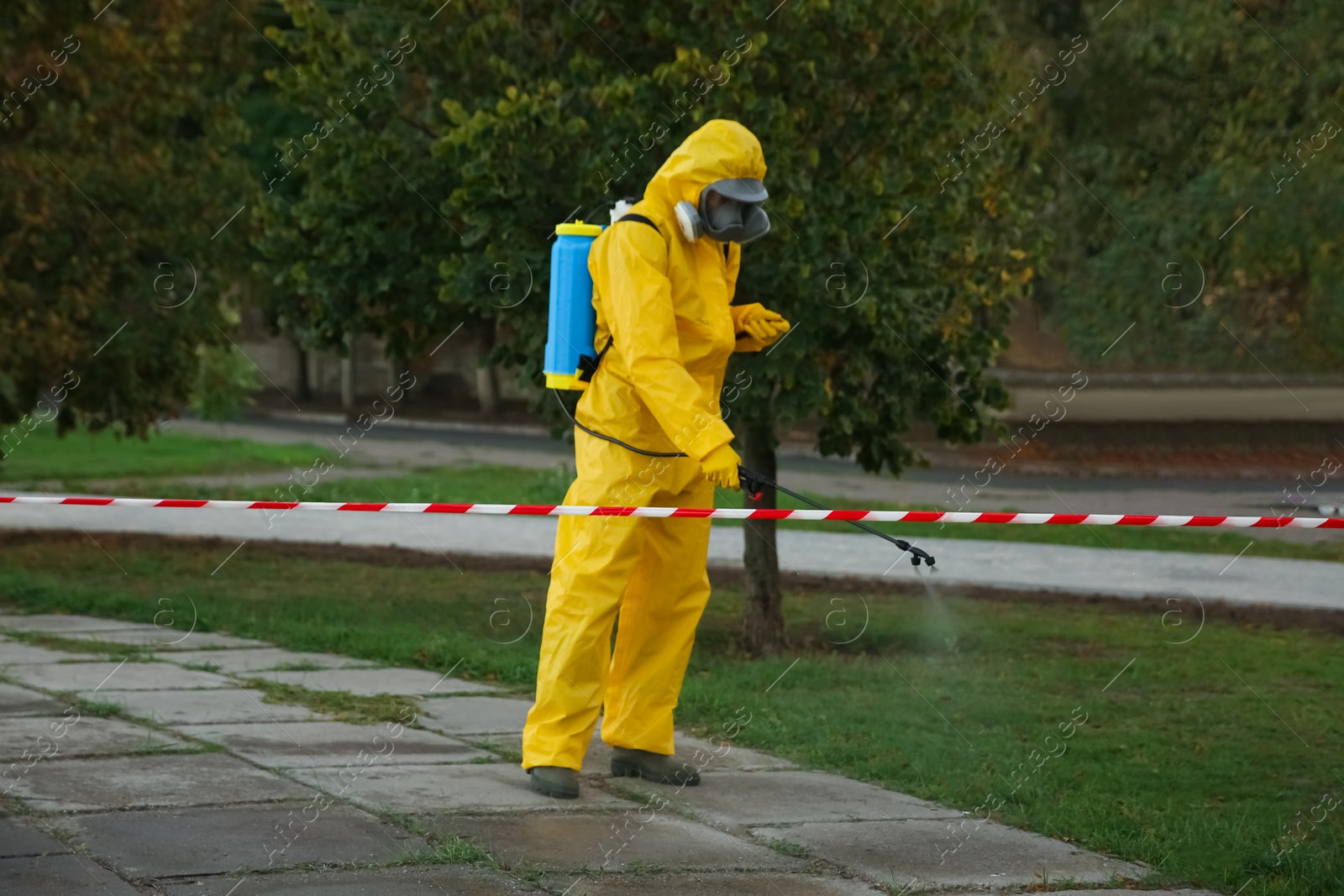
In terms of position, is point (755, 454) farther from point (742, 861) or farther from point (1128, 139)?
point (1128, 139)

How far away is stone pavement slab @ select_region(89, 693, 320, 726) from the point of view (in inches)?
261

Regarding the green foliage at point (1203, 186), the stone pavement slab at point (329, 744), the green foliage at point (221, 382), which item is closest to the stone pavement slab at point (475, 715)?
the stone pavement slab at point (329, 744)

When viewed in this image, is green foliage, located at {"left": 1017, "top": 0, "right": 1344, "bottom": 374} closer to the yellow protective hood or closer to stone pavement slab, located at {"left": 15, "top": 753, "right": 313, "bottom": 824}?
the yellow protective hood

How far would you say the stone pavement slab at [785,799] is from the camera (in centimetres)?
541

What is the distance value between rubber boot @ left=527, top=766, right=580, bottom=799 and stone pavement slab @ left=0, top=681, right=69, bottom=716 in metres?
2.10

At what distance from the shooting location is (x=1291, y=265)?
781 inches

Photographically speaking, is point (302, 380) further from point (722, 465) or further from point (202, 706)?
point (722, 465)

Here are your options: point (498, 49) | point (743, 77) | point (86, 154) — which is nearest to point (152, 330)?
point (86, 154)

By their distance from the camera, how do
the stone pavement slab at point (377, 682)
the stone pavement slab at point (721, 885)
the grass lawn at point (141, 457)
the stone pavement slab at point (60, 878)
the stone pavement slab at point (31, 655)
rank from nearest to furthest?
the stone pavement slab at point (60, 878)
the stone pavement slab at point (721, 885)
the stone pavement slab at point (377, 682)
the stone pavement slab at point (31, 655)
the grass lawn at point (141, 457)

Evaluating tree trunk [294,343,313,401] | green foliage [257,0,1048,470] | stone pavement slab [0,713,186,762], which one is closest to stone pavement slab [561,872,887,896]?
stone pavement slab [0,713,186,762]

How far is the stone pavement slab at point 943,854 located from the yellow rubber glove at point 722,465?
3.36 ft

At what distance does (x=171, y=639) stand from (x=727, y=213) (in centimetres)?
435

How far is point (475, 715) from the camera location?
6977mm

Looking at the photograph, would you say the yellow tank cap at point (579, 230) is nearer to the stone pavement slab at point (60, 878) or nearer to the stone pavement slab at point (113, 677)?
the stone pavement slab at point (60, 878)
